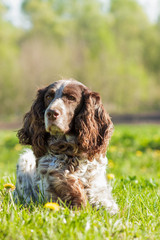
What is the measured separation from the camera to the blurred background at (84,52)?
27188 millimetres

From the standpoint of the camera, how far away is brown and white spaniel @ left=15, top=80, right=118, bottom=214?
3.08 meters

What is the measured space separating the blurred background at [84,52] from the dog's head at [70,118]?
21.5 meters

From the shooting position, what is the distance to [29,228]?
235 cm

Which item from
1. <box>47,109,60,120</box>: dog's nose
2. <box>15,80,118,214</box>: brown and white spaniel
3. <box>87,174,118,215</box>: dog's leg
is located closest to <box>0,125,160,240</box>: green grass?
<box>87,174,118,215</box>: dog's leg

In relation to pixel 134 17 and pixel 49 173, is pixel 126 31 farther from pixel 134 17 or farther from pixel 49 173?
pixel 49 173

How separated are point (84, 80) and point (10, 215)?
24760mm

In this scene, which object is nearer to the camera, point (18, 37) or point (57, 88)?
point (57, 88)

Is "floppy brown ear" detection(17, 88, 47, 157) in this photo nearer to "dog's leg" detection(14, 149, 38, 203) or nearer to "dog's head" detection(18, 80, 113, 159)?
"dog's head" detection(18, 80, 113, 159)

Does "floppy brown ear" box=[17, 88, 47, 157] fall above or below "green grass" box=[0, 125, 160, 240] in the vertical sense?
above

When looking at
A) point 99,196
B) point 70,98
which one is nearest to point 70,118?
point 70,98

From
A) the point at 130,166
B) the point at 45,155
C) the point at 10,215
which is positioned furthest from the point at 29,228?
the point at 130,166

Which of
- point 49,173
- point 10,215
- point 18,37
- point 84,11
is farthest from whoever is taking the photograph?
point 84,11

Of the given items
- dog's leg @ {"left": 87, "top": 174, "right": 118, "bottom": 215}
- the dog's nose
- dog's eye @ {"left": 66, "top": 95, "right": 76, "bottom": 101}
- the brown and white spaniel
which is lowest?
dog's leg @ {"left": 87, "top": 174, "right": 118, "bottom": 215}

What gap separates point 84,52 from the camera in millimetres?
28469
